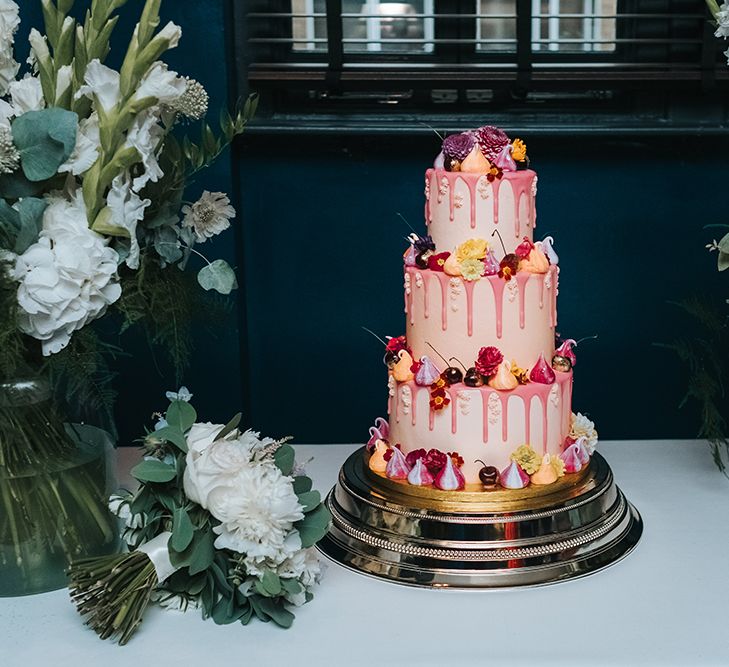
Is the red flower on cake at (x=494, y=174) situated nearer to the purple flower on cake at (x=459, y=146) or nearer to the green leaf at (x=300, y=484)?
the purple flower on cake at (x=459, y=146)

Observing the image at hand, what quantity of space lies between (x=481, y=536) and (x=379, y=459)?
0.20 m

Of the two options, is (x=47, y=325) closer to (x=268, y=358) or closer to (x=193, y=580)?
(x=193, y=580)

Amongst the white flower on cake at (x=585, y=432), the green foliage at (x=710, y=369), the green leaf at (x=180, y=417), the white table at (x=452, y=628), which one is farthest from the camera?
the green foliage at (x=710, y=369)

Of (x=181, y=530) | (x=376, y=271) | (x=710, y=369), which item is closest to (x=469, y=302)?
(x=181, y=530)

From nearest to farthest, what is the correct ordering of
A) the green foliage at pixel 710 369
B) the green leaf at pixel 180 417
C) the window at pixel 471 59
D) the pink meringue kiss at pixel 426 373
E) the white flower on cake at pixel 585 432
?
the green leaf at pixel 180 417
the pink meringue kiss at pixel 426 373
the white flower on cake at pixel 585 432
the green foliage at pixel 710 369
the window at pixel 471 59

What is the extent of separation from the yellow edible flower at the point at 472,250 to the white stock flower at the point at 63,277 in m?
0.41

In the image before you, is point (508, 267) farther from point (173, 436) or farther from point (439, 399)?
point (173, 436)

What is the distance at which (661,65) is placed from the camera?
1.67 m

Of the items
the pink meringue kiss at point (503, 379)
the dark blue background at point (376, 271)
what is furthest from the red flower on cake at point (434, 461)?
the dark blue background at point (376, 271)

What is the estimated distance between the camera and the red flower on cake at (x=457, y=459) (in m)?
1.16

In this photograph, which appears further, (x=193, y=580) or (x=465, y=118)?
(x=465, y=118)

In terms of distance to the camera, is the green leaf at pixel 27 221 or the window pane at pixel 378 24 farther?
the window pane at pixel 378 24

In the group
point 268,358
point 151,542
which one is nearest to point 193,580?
point 151,542

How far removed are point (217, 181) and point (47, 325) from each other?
0.78m
